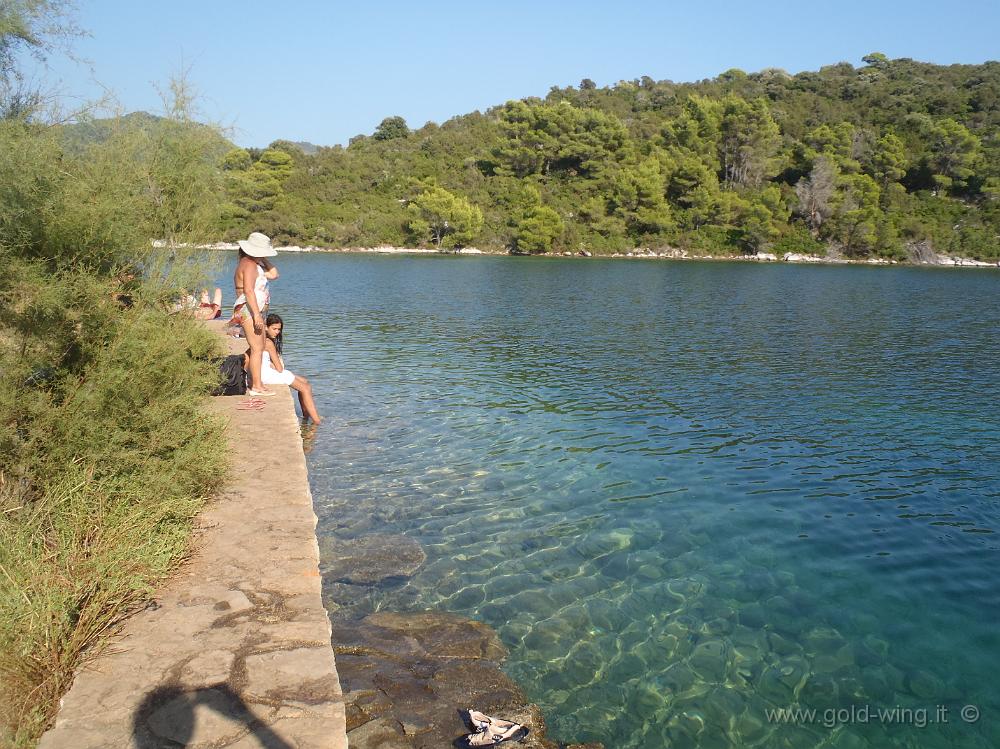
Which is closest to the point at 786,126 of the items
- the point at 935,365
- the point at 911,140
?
the point at 911,140

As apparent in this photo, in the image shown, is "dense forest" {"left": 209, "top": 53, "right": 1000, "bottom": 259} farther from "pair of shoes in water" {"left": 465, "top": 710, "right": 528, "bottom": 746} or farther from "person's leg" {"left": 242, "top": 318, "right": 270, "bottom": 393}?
Result: "pair of shoes in water" {"left": 465, "top": 710, "right": 528, "bottom": 746}

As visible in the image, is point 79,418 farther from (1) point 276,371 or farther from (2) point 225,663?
(1) point 276,371

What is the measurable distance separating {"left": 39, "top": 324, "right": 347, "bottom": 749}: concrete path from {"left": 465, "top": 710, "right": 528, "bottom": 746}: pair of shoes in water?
90 centimetres

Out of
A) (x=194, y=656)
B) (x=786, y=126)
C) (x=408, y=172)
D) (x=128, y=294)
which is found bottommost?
(x=194, y=656)

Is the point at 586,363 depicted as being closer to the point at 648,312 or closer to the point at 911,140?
the point at 648,312

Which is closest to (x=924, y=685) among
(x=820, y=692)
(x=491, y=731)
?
(x=820, y=692)

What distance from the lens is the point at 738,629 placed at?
5020 millimetres

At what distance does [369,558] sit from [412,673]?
1.73m

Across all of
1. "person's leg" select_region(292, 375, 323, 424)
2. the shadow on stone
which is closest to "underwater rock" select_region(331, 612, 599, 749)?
the shadow on stone

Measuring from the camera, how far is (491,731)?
3684 mm

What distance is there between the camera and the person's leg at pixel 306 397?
9.45 metres

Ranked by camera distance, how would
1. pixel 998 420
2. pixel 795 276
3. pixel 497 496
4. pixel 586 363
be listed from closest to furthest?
1. pixel 497 496
2. pixel 998 420
3. pixel 586 363
4. pixel 795 276

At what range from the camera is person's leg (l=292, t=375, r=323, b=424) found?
31.0 feet

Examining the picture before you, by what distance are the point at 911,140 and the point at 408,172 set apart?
2398 inches
